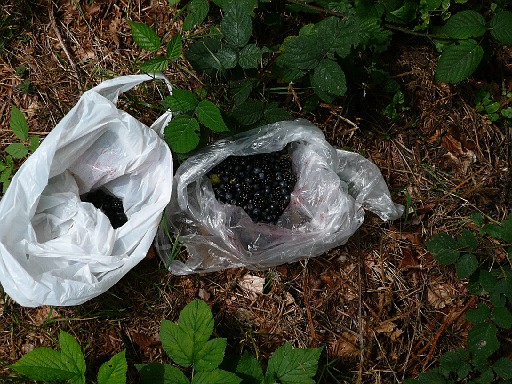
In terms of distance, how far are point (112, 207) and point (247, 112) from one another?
21.0 inches

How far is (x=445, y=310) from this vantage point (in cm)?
183

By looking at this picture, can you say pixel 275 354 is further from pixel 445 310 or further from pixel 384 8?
pixel 384 8

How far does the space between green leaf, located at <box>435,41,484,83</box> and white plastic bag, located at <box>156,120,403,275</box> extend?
362 millimetres

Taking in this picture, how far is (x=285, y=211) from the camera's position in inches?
68.9

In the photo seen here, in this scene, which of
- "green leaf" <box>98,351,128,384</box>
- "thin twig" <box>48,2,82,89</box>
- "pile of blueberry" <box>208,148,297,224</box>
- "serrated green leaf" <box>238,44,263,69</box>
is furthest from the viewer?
"thin twig" <box>48,2,82,89</box>

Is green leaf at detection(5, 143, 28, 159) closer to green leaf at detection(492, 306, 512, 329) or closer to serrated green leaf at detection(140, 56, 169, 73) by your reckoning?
serrated green leaf at detection(140, 56, 169, 73)

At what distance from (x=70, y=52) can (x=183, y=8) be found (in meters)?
0.42

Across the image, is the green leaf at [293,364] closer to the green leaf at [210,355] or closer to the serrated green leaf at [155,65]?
the green leaf at [210,355]

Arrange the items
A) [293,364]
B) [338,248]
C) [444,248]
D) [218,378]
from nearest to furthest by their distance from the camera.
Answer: [218,378]
[293,364]
[444,248]
[338,248]

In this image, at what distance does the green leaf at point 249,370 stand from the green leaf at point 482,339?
0.68 meters

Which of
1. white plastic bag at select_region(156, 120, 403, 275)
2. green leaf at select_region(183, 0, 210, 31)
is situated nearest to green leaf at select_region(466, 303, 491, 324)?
white plastic bag at select_region(156, 120, 403, 275)

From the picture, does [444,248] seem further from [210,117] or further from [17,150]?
[17,150]

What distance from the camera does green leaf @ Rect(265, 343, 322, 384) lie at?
158 cm

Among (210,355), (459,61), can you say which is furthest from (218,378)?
(459,61)
